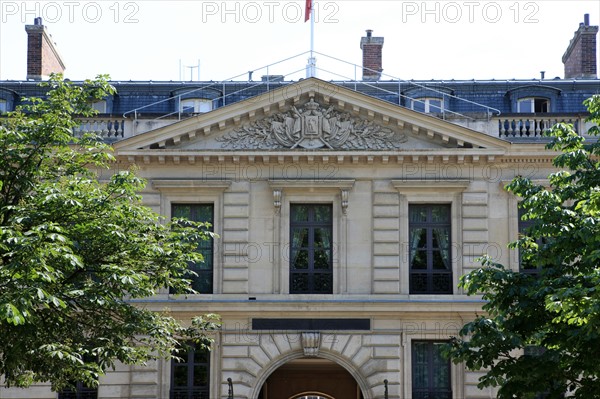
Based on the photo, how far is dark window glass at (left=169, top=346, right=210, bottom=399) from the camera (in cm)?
3059

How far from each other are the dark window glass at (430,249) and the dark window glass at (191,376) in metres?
6.34

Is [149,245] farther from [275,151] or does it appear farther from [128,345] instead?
[275,151]

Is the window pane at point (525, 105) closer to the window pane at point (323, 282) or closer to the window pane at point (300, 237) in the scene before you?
the window pane at point (300, 237)

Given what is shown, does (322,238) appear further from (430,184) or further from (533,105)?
(533,105)

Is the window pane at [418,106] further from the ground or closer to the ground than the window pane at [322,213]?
further from the ground

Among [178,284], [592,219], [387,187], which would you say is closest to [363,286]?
[387,187]

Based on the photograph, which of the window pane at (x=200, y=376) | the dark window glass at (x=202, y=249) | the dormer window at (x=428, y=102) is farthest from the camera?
the dormer window at (x=428, y=102)

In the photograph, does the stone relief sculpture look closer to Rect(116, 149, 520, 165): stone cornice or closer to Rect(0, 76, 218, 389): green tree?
Rect(116, 149, 520, 165): stone cornice

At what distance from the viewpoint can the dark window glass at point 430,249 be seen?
102 feet

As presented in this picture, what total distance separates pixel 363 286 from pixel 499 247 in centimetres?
409

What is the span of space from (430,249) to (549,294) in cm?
1138

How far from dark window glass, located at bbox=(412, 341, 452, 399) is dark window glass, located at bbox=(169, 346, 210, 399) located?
233 inches

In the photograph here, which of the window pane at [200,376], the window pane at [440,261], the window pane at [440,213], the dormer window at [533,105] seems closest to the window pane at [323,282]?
the window pane at [440,261]

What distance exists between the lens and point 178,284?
23.3 metres
